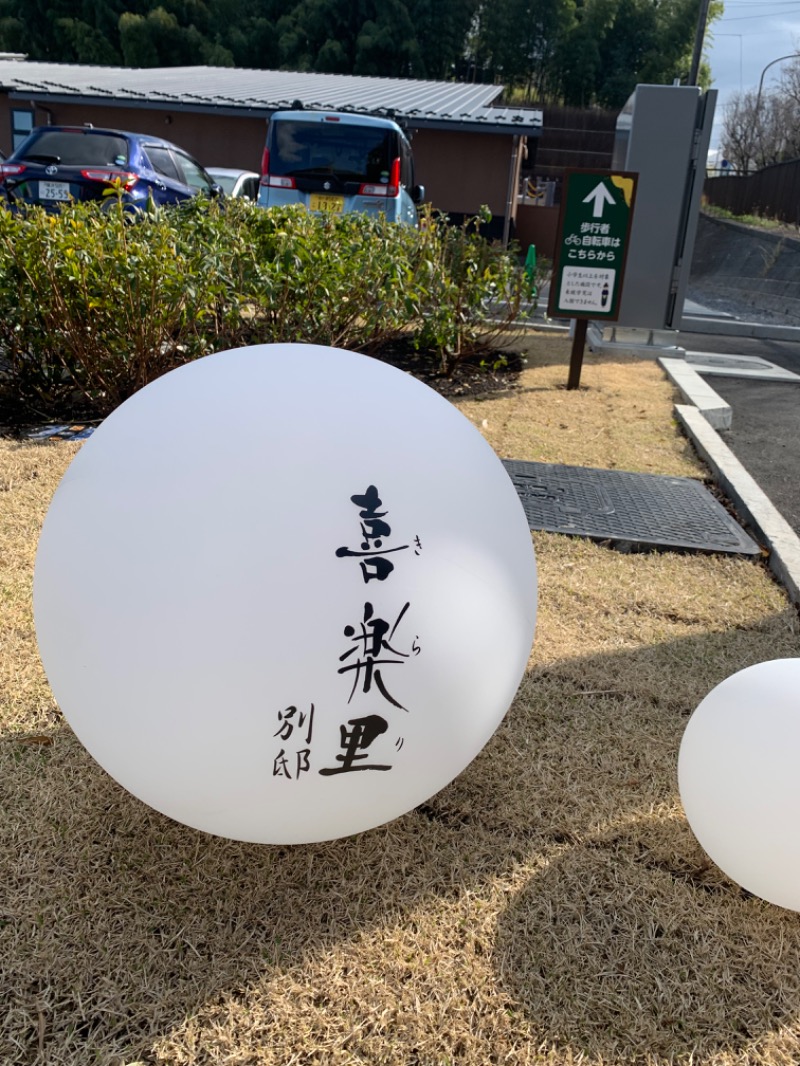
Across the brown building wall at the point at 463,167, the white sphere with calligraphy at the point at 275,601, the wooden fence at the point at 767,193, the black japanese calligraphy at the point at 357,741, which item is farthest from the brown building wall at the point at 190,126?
the black japanese calligraphy at the point at 357,741

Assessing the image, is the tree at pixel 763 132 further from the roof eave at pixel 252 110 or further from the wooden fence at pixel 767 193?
the roof eave at pixel 252 110

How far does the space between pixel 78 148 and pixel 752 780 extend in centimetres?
1118

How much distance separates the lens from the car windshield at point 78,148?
10445mm

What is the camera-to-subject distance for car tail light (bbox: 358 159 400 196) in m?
11.8

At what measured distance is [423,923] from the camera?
Answer: 2186mm

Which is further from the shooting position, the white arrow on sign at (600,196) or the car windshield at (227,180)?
the car windshield at (227,180)

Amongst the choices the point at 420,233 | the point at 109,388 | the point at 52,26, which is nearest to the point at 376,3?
the point at 52,26

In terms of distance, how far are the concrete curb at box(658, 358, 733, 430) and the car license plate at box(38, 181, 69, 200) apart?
7.08 meters

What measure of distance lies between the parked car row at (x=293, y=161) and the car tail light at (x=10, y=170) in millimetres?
52

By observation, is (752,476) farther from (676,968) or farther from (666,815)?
(676,968)

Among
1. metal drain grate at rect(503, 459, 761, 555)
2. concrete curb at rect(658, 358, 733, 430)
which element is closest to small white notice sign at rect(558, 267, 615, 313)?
concrete curb at rect(658, 358, 733, 430)

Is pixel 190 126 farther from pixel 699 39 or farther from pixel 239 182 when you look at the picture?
pixel 699 39

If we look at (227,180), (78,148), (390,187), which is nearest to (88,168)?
(78,148)

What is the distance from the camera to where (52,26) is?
115 feet
